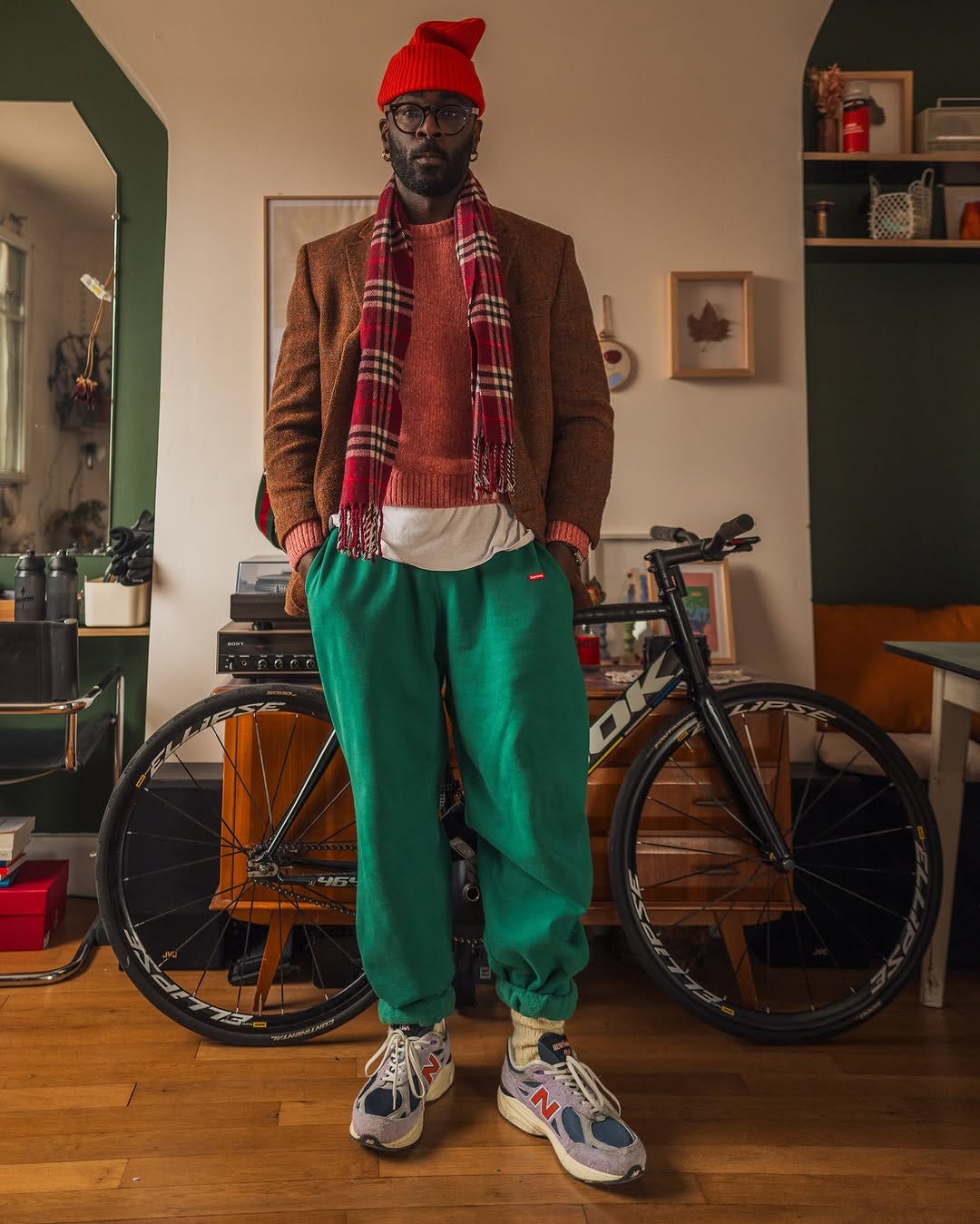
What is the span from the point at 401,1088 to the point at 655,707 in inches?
32.4

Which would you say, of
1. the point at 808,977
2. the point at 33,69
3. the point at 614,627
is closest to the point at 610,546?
the point at 614,627

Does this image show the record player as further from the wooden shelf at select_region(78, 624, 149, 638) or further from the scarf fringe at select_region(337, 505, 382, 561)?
the scarf fringe at select_region(337, 505, 382, 561)

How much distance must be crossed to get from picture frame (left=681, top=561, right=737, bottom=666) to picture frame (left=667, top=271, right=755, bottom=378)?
477mm

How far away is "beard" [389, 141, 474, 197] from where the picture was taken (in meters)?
1.45

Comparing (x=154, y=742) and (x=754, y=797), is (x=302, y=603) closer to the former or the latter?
(x=154, y=742)

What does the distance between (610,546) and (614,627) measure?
206mm

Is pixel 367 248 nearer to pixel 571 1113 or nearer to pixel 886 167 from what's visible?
pixel 571 1113

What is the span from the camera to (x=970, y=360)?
2.70m

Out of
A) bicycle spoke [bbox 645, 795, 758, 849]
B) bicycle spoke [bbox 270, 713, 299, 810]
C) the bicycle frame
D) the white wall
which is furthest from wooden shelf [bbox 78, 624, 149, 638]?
bicycle spoke [bbox 645, 795, 758, 849]

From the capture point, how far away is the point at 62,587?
2.44 meters

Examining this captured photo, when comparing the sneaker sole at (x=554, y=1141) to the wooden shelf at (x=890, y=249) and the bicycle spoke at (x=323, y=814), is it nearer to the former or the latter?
the bicycle spoke at (x=323, y=814)

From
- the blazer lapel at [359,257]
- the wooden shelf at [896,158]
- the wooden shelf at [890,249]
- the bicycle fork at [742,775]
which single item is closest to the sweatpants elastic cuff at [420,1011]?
the bicycle fork at [742,775]

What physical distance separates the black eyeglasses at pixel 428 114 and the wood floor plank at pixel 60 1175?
5.10 ft

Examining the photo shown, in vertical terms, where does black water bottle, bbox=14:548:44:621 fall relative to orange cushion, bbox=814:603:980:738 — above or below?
above
